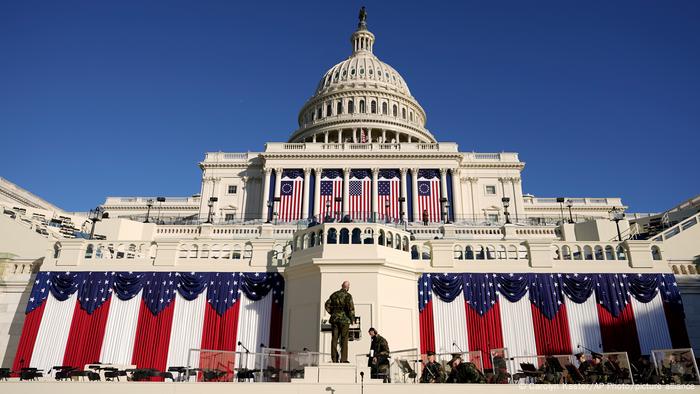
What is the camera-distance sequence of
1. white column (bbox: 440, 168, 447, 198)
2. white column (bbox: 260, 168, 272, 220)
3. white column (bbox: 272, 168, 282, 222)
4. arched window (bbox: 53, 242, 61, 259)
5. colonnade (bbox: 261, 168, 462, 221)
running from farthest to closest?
white column (bbox: 260, 168, 272, 220), white column (bbox: 440, 168, 447, 198), white column (bbox: 272, 168, 282, 222), colonnade (bbox: 261, 168, 462, 221), arched window (bbox: 53, 242, 61, 259)

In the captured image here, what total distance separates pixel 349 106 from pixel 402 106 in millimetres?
10483

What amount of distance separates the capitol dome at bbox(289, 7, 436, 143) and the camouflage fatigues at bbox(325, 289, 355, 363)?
63.8 metres

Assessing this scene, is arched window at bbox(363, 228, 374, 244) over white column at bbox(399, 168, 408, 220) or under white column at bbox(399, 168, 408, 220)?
under

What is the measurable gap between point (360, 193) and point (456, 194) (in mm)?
11710

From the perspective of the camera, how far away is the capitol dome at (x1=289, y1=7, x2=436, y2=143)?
80.3 meters

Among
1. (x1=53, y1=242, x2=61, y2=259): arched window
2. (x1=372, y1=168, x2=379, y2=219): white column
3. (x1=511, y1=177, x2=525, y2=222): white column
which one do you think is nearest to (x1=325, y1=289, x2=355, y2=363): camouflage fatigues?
(x1=53, y1=242, x2=61, y2=259): arched window

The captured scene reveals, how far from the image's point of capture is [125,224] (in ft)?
Answer: 124

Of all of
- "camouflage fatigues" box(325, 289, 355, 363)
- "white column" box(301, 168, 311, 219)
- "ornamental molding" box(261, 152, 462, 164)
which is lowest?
"camouflage fatigues" box(325, 289, 355, 363)

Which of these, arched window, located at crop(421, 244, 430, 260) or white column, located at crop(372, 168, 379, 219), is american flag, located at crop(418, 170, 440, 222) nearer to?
white column, located at crop(372, 168, 379, 219)

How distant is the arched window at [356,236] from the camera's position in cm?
1852

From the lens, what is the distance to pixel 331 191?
2320 inches

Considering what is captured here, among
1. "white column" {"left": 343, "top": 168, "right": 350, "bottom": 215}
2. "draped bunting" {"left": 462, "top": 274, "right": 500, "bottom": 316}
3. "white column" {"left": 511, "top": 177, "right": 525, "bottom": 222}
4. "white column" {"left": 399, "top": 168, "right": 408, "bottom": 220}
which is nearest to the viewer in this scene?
"draped bunting" {"left": 462, "top": 274, "right": 500, "bottom": 316}

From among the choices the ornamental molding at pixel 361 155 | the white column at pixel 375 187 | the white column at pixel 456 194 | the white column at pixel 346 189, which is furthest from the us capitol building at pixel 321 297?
the ornamental molding at pixel 361 155

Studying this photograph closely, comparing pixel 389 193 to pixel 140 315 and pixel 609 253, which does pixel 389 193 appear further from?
pixel 140 315
